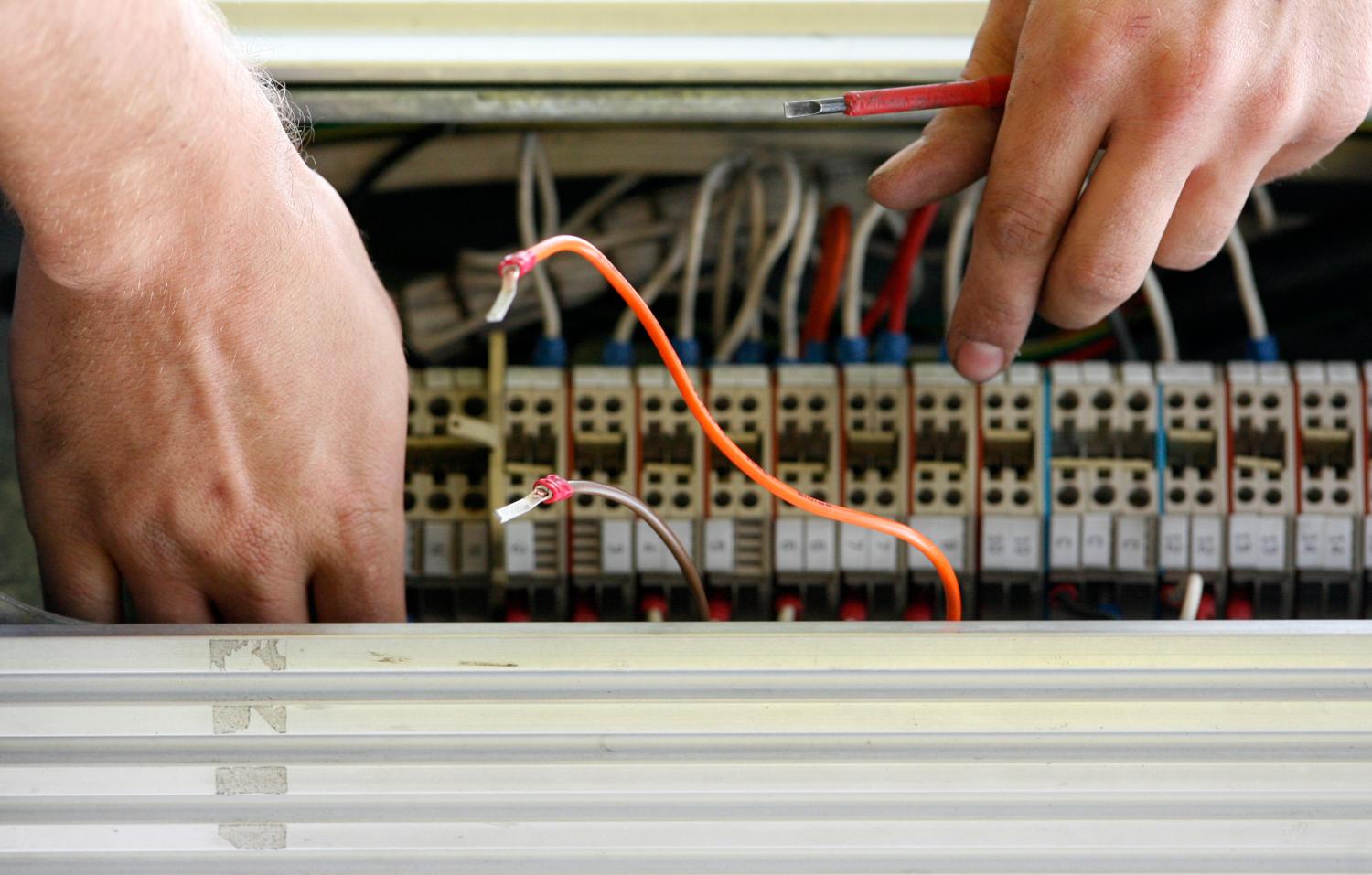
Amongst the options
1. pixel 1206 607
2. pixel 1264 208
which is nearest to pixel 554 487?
pixel 1206 607

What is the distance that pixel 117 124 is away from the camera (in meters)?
0.60

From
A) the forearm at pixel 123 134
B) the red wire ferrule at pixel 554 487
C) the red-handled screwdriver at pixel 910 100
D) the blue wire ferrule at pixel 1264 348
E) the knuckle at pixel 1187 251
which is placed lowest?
the red wire ferrule at pixel 554 487

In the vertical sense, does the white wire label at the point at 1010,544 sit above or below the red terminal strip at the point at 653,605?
above

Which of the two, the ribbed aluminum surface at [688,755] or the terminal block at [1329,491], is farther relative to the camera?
the terminal block at [1329,491]

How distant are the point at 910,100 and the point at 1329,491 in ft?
1.98

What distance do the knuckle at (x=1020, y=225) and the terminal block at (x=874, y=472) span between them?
0.26 m

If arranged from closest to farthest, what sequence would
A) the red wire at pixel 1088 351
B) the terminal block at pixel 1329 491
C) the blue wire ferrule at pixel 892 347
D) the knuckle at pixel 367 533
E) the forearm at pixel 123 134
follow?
the forearm at pixel 123 134 → the knuckle at pixel 367 533 → the terminal block at pixel 1329 491 → the blue wire ferrule at pixel 892 347 → the red wire at pixel 1088 351

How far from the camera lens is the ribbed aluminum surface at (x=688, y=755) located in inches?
24.5

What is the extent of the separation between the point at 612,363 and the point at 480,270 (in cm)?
18

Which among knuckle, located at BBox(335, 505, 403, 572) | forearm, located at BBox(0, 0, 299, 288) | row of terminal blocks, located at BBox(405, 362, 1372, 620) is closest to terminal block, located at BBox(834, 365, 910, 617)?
row of terminal blocks, located at BBox(405, 362, 1372, 620)

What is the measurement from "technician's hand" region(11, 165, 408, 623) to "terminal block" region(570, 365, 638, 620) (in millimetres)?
261

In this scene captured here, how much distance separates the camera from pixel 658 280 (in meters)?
1.14

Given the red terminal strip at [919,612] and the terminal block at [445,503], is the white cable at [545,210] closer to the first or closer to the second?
the terminal block at [445,503]

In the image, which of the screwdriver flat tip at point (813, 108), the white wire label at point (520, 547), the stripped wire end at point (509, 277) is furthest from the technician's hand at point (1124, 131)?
the white wire label at point (520, 547)
